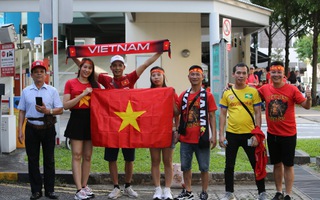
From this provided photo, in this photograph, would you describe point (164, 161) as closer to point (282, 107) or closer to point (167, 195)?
point (167, 195)

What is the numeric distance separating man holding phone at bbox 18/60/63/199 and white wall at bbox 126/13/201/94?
12.9 meters

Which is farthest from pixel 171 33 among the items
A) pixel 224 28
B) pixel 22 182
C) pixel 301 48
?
pixel 301 48

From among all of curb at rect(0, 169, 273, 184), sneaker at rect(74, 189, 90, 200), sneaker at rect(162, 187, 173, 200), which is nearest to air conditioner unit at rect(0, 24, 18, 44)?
curb at rect(0, 169, 273, 184)

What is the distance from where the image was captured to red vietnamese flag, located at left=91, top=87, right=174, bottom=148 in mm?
7066

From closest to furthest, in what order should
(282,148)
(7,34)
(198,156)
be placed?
(282,148)
(198,156)
(7,34)

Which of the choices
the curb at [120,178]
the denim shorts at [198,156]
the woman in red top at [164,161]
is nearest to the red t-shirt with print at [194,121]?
the denim shorts at [198,156]

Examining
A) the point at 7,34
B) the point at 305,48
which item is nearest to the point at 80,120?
the point at 7,34

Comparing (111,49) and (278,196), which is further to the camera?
(111,49)

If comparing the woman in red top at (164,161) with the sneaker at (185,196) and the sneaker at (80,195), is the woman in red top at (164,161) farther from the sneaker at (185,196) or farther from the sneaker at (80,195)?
the sneaker at (80,195)

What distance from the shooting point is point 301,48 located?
227 feet

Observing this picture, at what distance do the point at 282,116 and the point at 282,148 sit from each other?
18.0 inches

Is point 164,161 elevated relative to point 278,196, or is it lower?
elevated

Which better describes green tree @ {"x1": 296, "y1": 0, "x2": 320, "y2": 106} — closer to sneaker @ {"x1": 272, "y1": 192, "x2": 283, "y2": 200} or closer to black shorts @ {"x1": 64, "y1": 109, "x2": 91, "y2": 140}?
sneaker @ {"x1": 272, "y1": 192, "x2": 283, "y2": 200}

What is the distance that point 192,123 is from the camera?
6.79 meters
